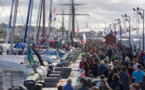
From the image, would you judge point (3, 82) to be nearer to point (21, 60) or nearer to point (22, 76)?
point (22, 76)

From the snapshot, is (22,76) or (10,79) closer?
Answer: (10,79)

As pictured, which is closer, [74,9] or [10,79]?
[10,79]

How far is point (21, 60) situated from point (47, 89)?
4.54 metres

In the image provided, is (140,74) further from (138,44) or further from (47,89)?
(138,44)

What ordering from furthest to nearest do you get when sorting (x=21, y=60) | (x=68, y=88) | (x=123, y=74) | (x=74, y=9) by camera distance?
(x=74, y=9) → (x=21, y=60) → (x=123, y=74) → (x=68, y=88)

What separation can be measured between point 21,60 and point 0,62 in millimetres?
3978

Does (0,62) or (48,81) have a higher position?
(0,62)

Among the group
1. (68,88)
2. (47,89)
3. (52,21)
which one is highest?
(52,21)

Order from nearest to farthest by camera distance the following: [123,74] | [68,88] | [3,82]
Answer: [68,88] < [123,74] < [3,82]

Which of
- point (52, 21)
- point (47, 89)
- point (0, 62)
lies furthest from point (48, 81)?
point (52, 21)

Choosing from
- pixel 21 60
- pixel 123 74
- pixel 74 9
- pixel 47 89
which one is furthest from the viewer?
pixel 74 9

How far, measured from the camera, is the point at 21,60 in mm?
19250

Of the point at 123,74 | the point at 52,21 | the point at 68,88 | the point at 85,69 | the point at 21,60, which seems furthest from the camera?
the point at 52,21

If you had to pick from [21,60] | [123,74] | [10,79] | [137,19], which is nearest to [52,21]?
[137,19]
